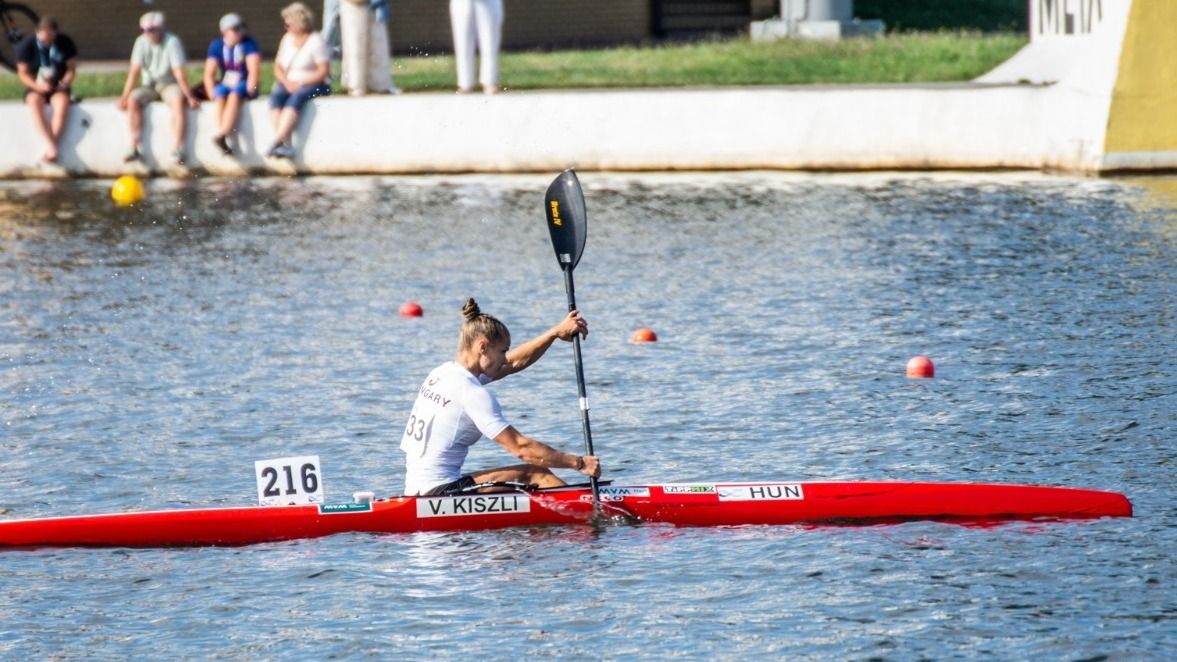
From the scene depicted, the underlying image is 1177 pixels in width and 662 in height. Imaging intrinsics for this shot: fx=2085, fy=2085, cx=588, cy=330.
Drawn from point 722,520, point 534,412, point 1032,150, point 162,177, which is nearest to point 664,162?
point 1032,150

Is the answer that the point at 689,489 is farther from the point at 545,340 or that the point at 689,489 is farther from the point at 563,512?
the point at 545,340

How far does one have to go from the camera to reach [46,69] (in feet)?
82.5

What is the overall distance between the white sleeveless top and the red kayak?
0.64 feet

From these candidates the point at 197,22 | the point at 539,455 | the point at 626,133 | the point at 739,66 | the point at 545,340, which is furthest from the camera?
the point at 197,22

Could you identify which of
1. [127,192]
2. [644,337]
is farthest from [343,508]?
[127,192]

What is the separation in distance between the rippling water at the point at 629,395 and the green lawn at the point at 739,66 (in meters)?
3.43

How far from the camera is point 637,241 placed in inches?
792

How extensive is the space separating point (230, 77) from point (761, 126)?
A: 6443mm

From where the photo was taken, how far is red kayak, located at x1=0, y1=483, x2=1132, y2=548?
411 inches

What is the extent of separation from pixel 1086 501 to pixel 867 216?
1046 cm

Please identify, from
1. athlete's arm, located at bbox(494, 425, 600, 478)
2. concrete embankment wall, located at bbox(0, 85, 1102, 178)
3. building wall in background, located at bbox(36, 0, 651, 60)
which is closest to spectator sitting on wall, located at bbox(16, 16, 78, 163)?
concrete embankment wall, located at bbox(0, 85, 1102, 178)

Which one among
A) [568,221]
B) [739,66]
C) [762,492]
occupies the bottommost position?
[762,492]

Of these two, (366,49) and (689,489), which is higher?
(366,49)

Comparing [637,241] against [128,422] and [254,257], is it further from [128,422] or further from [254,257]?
[128,422]
